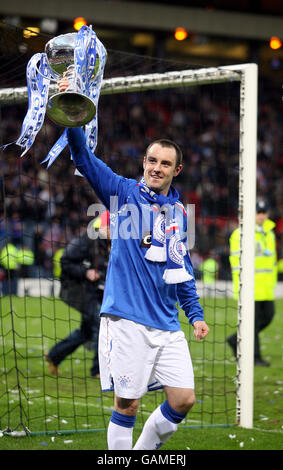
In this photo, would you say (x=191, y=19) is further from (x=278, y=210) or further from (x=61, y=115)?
(x=61, y=115)

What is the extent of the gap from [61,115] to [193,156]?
65.3 feet

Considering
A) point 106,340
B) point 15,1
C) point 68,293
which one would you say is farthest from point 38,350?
point 15,1

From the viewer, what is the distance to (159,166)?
155 inches

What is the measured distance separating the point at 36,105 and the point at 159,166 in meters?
0.81

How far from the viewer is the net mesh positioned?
601 cm

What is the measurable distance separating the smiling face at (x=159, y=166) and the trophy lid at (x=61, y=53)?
0.72 meters

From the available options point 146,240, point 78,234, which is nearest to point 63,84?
point 146,240

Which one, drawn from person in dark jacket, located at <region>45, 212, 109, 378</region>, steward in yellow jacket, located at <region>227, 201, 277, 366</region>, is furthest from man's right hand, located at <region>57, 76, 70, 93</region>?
steward in yellow jacket, located at <region>227, 201, 277, 366</region>

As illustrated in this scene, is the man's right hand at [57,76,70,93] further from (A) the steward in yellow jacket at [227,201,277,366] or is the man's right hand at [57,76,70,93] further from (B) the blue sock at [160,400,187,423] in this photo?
(A) the steward in yellow jacket at [227,201,277,366]

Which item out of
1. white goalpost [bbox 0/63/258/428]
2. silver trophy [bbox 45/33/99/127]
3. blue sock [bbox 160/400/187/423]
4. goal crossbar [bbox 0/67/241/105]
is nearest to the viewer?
silver trophy [bbox 45/33/99/127]

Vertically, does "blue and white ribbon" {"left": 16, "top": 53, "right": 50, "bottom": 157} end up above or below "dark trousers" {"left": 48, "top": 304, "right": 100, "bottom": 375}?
above

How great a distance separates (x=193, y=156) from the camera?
23.1 m

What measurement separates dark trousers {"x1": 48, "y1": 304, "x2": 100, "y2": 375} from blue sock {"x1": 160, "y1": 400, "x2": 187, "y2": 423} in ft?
11.3

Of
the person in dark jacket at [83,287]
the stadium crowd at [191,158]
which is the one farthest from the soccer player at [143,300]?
the stadium crowd at [191,158]
